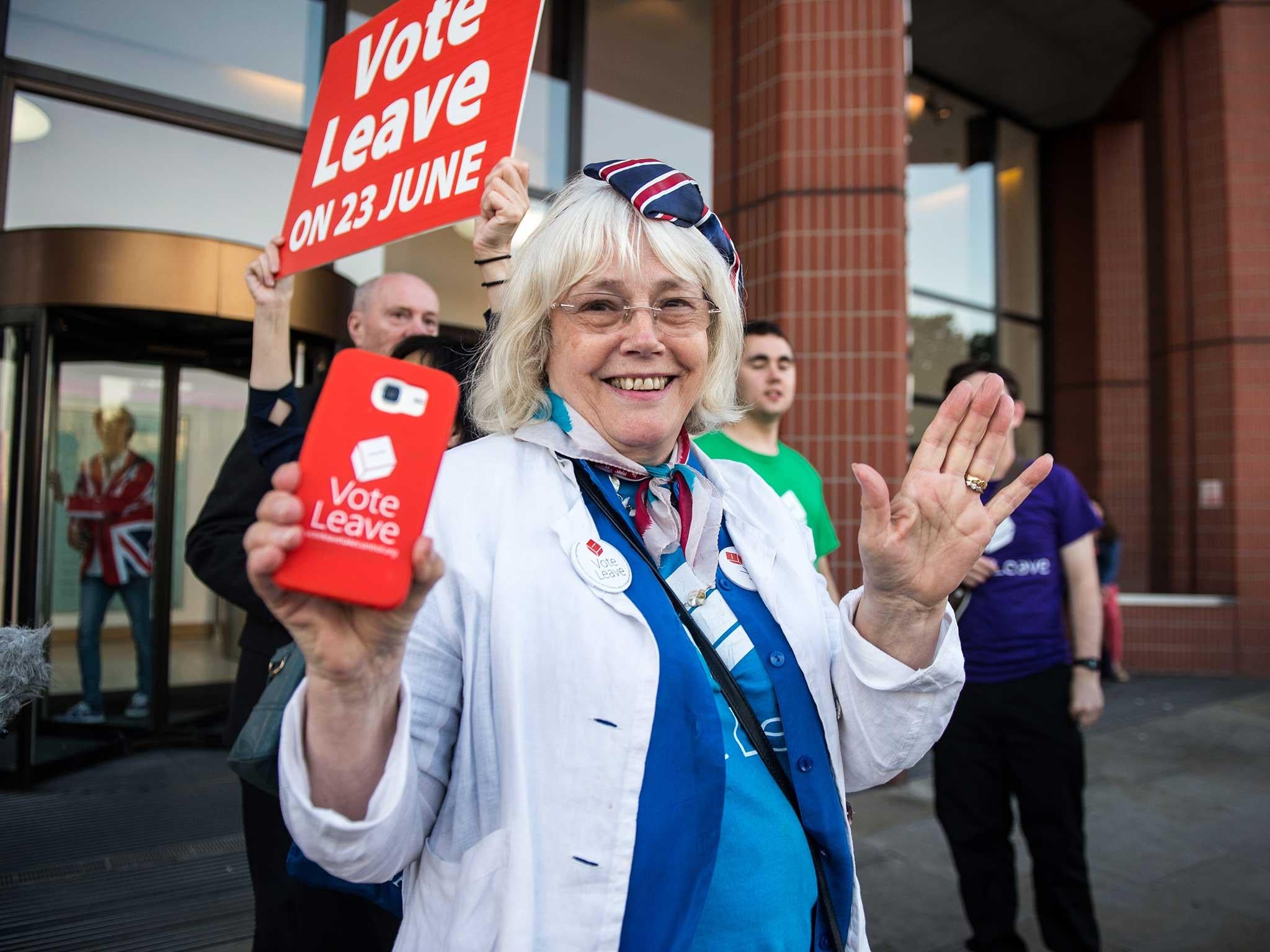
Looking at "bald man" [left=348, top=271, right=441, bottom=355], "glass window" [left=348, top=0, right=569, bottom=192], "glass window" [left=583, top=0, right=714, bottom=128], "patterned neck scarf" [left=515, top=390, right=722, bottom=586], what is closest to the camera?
"patterned neck scarf" [left=515, top=390, right=722, bottom=586]

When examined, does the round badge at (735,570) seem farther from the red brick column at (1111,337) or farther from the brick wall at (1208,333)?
the red brick column at (1111,337)

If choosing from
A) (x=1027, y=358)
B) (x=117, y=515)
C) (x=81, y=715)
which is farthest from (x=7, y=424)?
(x=1027, y=358)

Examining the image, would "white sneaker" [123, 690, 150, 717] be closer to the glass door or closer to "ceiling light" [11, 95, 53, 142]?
the glass door

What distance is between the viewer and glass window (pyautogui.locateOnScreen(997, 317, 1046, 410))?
1109cm

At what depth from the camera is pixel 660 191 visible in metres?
1.28

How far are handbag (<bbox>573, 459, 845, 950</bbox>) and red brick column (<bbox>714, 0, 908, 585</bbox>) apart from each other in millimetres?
3647

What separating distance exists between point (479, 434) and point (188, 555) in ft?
3.30

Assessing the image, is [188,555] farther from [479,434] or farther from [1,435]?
[1,435]

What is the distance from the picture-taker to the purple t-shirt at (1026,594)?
293cm

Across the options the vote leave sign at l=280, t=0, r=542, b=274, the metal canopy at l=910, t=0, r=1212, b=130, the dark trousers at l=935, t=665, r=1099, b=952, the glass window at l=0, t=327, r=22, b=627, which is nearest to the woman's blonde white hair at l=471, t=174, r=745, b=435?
the vote leave sign at l=280, t=0, r=542, b=274

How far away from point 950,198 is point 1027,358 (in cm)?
239

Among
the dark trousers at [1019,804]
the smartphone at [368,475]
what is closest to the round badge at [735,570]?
the smartphone at [368,475]

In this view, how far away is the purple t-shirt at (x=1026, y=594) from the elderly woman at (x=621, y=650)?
1794mm

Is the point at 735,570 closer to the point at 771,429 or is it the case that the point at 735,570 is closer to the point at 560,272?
the point at 560,272
